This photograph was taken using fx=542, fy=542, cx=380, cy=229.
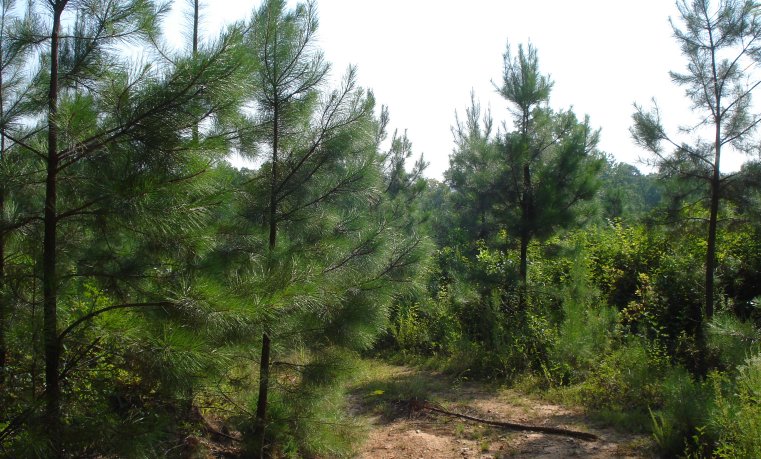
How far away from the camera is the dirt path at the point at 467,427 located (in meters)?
5.57

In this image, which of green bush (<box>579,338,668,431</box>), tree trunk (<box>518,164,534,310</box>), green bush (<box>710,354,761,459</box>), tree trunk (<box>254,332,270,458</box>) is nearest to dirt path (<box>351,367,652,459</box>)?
green bush (<box>579,338,668,431</box>)

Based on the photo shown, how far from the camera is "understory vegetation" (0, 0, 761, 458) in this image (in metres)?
2.81

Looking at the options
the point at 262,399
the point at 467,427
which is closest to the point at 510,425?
the point at 467,427

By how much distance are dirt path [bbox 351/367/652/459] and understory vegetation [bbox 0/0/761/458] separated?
45 centimetres

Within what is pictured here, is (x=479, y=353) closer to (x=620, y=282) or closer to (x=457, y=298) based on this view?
(x=457, y=298)

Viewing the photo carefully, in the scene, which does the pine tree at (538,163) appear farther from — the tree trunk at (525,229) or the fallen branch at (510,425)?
the fallen branch at (510,425)

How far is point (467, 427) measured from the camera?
6.56 meters

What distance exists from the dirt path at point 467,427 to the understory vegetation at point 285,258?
45 centimetres

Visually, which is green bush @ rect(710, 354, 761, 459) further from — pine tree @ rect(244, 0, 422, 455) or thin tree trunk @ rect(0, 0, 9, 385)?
thin tree trunk @ rect(0, 0, 9, 385)

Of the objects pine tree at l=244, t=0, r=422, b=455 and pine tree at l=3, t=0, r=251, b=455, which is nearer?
pine tree at l=3, t=0, r=251, b=455

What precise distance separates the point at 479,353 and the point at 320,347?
5.08 metres

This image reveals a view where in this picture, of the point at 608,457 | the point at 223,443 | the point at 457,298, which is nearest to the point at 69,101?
the point at 223,443

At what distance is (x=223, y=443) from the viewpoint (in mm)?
5215

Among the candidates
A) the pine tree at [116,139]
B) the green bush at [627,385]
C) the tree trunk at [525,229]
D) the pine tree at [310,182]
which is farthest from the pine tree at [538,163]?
the pine tree at [116,139]
